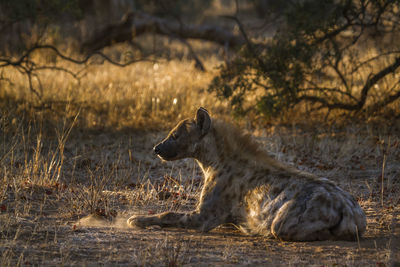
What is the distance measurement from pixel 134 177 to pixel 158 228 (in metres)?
2.80

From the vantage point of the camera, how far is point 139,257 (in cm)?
428

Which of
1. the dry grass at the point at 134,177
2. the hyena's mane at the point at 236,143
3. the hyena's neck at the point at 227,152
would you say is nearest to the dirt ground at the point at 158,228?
the dry grass at the point at 134,177

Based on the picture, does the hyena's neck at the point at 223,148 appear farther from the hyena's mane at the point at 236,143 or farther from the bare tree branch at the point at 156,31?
the bare tree branch at the point at 156,31

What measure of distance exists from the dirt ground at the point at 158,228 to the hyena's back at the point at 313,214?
10 centimetres

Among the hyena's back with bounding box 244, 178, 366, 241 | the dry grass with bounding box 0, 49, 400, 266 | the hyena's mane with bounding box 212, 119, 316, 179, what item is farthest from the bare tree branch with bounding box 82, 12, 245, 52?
the hyena's back with bounding box 244, 178, 366, 241

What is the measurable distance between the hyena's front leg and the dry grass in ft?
0.32

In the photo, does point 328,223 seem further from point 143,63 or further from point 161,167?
point 143,63

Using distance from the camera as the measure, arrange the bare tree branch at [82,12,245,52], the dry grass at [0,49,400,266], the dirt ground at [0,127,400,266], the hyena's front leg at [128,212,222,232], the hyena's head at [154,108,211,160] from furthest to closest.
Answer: the bare tree branch at [82,12,245,52] < the hyena's head at [154,108,211,160] < the hyena's front leg at [128,212,222,232] < the dry grass at [0,49,400,266] < the dirt ground at [0,127,400,266]

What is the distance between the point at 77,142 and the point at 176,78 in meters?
3.74

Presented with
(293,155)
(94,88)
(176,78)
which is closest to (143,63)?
(176,78)

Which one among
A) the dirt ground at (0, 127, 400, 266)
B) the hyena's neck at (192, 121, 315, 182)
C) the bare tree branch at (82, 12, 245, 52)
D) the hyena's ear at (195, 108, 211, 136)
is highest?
the bare tree branch at (82, 12, 245, 52)

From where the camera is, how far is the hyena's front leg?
5.41 metres

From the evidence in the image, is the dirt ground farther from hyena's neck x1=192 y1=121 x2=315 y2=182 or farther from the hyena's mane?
the hyena's mane

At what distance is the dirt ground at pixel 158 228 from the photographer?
439 cm
